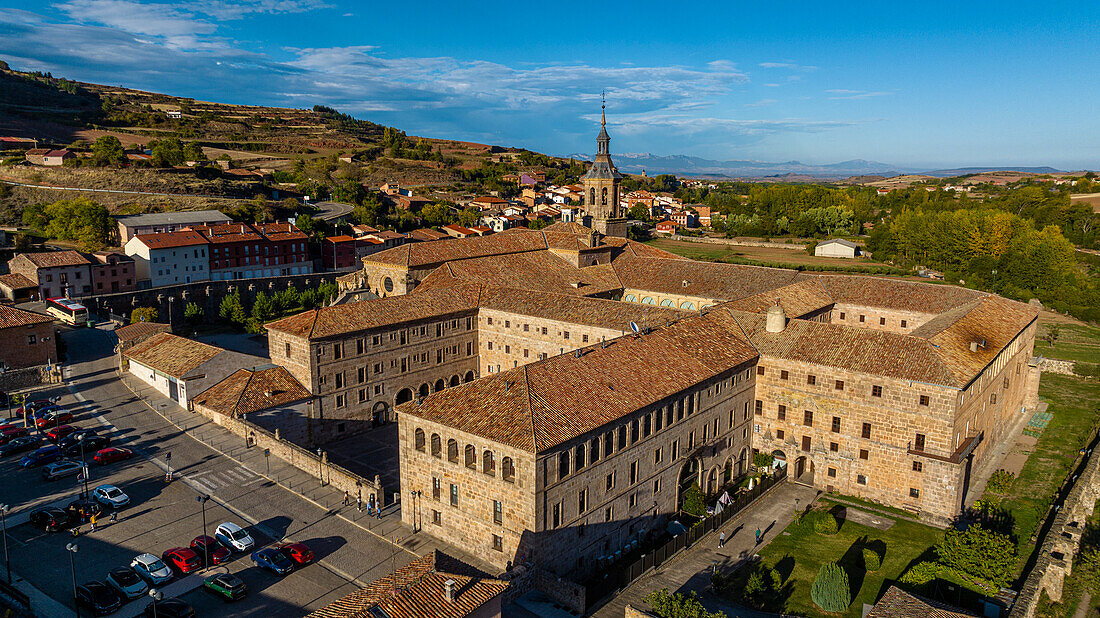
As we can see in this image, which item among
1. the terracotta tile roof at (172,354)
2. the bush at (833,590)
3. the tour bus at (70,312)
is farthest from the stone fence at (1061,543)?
the tour bus at (70,312)

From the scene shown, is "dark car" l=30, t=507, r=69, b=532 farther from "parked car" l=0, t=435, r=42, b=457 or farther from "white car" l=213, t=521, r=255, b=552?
"parked car" l=0, t=435, r=42, b=457

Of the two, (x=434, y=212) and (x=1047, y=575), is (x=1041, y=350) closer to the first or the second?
(x=1047, y=575)

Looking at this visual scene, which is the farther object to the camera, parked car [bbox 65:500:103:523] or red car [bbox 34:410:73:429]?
red car [bbox 34:410:73:429]

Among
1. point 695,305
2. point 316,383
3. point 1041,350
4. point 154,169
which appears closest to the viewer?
point 316,383

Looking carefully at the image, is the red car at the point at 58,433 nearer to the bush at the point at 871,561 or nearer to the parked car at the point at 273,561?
the parked car at the point at 273,561

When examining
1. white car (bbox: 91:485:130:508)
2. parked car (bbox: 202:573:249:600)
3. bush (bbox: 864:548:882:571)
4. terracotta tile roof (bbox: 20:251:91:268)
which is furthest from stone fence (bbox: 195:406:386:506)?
terracotta tile roof (bbox: 20:251:91:268)

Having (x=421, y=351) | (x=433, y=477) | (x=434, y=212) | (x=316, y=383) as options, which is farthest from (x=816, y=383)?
(x=434, y=212)
